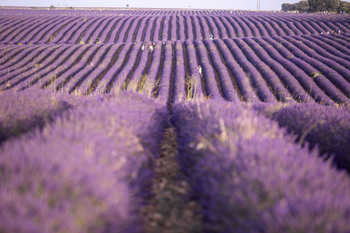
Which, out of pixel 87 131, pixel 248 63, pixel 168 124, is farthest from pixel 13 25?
pixel 87 131

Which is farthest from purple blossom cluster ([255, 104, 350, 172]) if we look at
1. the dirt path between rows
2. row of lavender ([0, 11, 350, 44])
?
row of lavender ([0, 11, 350, 44])

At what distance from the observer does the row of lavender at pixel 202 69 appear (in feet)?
35.9

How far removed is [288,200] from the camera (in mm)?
1903

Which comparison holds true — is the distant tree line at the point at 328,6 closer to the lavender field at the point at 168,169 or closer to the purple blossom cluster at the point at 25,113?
the lavender field at the point at 168,169

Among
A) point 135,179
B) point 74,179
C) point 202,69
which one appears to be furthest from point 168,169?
point 202,69

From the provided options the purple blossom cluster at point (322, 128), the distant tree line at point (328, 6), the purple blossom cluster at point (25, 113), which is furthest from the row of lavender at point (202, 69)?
the distant tree line at point (328, 6)

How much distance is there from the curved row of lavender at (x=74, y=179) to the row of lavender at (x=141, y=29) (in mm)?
20607

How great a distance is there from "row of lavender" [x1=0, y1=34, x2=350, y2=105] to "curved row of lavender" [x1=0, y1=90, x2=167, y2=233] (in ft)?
19.5

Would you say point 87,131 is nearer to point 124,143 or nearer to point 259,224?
point 124,143

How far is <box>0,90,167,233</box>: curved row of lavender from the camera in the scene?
157 centimetres

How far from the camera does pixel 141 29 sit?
25281 millimetres

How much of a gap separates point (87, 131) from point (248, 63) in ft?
44.0

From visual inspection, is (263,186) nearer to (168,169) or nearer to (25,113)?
(168,169)

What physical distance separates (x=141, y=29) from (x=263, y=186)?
1013 inches
